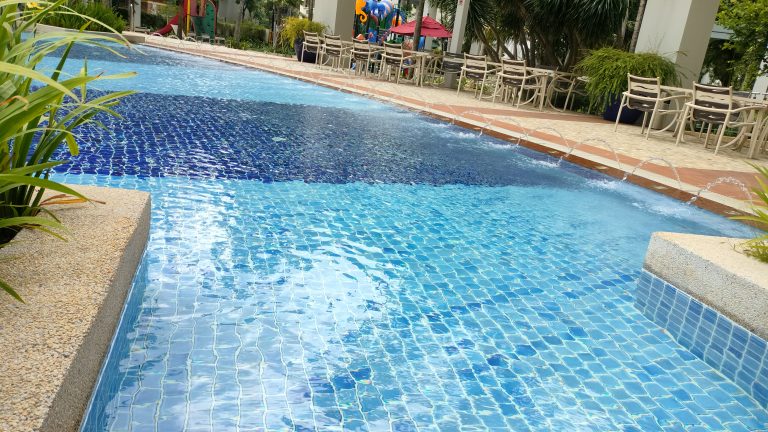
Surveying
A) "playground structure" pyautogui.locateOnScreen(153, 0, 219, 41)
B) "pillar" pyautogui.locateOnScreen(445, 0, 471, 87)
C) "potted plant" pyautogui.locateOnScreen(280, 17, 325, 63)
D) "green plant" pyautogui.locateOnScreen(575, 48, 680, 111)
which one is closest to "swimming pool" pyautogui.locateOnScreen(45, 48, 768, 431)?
"green plant" pyautogui.locateOnScreen(575, 48, 680, 111)

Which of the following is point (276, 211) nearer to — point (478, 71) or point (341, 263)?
point (341, 263)

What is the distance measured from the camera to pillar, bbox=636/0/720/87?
11.5 meters

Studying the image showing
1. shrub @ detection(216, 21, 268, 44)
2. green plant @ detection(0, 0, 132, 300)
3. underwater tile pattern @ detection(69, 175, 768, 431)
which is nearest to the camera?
green plant @ detection(0, 0, 132, 300)

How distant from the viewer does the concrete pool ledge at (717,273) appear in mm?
3209

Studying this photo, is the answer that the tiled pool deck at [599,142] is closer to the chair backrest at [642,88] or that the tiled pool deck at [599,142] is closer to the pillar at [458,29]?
the chair backrest at [642,88]

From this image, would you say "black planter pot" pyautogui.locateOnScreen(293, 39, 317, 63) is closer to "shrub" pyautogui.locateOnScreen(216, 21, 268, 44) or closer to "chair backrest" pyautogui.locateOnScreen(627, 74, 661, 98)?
"chair backrest" pyautogui.locateOnScreen(627, 74, 661, 98)

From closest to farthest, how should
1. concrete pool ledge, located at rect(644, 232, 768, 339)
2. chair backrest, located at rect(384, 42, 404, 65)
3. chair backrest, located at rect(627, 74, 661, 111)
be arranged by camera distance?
1. concrete pool ledge, located at rect(644, 232, 768, 339)
2. chair backrest, located at rect(627, 74, 661, 111)
3. chair backrest, located at rect(384, 42, 404, 65)

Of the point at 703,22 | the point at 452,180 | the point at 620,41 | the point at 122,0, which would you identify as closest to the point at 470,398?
the point at 452,180

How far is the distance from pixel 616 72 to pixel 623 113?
923mm

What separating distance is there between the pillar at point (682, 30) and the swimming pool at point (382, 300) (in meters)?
6.43

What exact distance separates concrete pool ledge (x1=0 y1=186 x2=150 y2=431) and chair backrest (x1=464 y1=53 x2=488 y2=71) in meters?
11.8

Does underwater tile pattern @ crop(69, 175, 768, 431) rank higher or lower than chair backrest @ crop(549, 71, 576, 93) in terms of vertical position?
lower

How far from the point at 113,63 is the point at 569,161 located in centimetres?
1024

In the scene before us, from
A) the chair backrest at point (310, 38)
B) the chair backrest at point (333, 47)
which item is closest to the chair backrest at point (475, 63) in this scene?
the chair backrest at point (333, 47)
